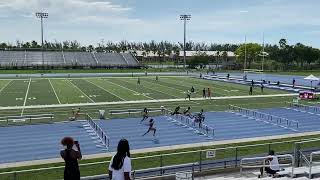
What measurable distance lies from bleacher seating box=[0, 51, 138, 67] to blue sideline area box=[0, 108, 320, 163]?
7631cm

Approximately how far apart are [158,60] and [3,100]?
130708 millimetres

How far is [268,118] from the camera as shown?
29.7 meters

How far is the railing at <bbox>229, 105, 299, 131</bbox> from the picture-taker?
2724 cm

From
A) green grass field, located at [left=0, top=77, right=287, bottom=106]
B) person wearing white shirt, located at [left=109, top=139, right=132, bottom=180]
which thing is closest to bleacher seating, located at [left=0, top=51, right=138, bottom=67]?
green grass field, located at [left=0, top=77, right=287, bottom=106]

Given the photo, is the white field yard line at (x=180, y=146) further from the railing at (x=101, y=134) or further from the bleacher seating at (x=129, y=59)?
the bleacher seating at (x=129, y=59)

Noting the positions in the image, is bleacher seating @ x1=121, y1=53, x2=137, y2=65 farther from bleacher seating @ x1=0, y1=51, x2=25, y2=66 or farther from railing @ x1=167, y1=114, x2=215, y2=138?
railing @ x1=167, y1=114, x2=215, y2=138

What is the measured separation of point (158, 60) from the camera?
549 ft

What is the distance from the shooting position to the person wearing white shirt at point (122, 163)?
593 cm

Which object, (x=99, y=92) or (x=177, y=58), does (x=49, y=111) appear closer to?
(x=99, y=92)

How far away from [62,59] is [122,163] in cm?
10641

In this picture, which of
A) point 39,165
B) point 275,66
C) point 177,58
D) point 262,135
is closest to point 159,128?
point 262,135

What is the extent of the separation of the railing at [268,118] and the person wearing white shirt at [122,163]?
Answer: 857 inches

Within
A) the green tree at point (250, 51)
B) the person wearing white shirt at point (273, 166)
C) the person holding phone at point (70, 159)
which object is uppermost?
the green tree at point (250, 51)

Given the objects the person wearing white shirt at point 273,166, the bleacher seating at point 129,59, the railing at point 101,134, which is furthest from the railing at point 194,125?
the bleacher seating at point 129,59
